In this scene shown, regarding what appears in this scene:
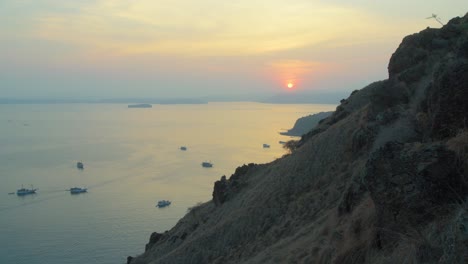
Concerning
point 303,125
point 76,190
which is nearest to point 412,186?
point 76,190

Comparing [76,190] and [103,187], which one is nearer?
[76,190]

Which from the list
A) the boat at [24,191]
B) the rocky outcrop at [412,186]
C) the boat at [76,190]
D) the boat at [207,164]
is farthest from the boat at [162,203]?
the rocky outcrop at [412,186]

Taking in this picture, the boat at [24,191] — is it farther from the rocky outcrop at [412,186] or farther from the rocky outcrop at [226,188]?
the rocky outcrop at [412,186]

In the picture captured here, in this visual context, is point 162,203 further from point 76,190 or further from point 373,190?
point 373,190

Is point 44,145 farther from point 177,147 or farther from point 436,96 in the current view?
point 436,96

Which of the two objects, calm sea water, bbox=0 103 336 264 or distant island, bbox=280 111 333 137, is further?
distant island, bbox=280 111 333 137

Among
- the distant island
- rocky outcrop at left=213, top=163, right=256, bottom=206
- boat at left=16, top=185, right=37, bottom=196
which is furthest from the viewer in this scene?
the distant island

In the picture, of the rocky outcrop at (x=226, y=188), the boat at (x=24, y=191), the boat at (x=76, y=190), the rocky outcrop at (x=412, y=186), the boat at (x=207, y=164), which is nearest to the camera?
the rocky outcrop at (x=412, y=186)

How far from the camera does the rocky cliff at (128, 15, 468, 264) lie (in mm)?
6316

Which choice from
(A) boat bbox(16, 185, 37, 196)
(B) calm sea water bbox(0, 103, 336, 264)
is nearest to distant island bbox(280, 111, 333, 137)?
(B) calm sea water bbox(0, 103, 336, 264)

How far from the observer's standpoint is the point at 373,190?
23.3 feet

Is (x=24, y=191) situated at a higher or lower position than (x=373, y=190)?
lower

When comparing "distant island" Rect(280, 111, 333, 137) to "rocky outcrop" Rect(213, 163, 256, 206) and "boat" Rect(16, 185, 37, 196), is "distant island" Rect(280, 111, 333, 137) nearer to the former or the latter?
"boat" Rect(16, 185, 37, 196)

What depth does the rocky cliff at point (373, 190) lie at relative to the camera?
6316 millimetres
